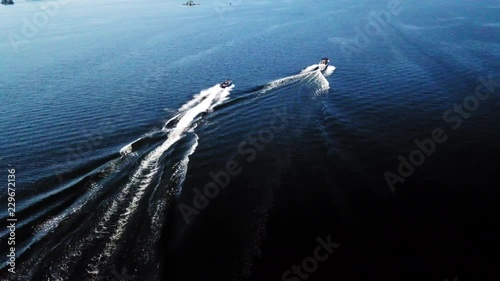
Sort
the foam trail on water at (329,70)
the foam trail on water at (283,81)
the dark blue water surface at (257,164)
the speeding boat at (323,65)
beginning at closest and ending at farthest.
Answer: the dark blue water surface at (257,164), the foam trail on water at (283,81), the foam trail on water at (329,70), the speeding boat at (323,65)

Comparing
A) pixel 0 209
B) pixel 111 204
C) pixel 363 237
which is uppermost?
pixel 0 209

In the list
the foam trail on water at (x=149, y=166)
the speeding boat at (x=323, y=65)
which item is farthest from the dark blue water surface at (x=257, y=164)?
the speeding boat at (x=323, y=65)

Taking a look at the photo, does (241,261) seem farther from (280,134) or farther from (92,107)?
(92,107)

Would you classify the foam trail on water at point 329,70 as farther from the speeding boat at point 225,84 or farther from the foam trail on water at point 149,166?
the foam trail on water at point 149,166

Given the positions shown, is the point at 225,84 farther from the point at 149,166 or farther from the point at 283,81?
the point at 149,166

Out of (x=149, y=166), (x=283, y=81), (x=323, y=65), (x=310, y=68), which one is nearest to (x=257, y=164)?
(x=149, y=166)

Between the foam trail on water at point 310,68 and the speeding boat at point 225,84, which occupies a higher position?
the speeding boat at point 225,84

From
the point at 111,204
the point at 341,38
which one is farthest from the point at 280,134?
the point at 341,38

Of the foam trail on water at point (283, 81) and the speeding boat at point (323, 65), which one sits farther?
Result: the speeding boat at point (323, 65)
